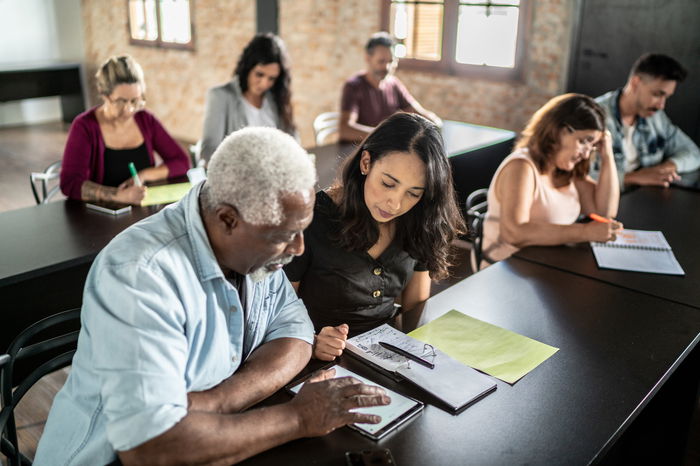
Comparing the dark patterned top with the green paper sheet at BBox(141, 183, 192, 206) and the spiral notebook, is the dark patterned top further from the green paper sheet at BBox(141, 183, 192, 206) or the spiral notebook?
the green paper sheet at BBox(141, 183, 192, 206)

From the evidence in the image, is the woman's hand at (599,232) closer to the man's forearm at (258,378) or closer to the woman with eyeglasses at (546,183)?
the woman with eyeglasses at (546,183)

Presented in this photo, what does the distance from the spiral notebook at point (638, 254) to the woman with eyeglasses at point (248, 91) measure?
2.13 m

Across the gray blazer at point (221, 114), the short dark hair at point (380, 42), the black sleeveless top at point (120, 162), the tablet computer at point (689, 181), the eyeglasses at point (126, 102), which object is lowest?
the tablet computer at point (689, 181)

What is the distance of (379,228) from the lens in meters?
A: 2.04

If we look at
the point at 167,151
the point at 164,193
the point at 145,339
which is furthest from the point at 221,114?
the point at 145,339

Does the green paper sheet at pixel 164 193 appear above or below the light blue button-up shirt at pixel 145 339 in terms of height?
below

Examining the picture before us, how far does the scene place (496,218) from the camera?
275 cm

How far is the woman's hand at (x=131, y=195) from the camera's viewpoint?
2889 mm

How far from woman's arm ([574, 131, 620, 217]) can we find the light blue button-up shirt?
6.93ft

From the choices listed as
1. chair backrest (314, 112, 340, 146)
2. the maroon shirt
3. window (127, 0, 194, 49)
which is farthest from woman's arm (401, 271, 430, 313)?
window (127, 0, 194, 49)

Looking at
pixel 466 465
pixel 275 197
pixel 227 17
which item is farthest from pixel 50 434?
pixel 227 17

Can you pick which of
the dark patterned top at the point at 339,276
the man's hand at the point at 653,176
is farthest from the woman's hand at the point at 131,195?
the man's hand at the point at 653,176

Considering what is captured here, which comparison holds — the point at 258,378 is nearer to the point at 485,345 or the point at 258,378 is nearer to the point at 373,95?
the point at 485,345

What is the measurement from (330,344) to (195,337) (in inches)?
16.7
